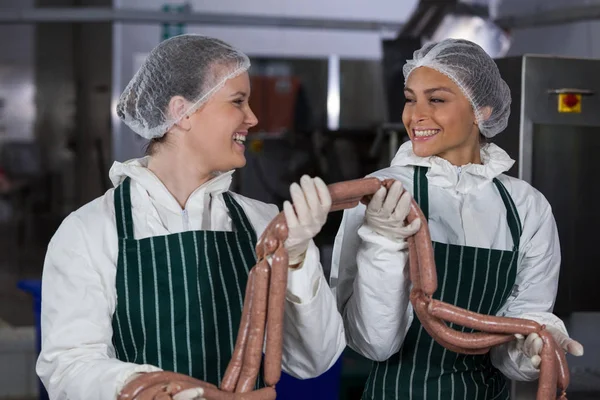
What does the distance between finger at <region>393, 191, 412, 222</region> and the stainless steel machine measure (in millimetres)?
1323

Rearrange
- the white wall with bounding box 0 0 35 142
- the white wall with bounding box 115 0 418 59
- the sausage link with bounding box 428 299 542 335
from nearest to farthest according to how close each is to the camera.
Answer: the sausage link with bounding box 428 299 542 335
the white wall with bounding box 115 0 418 59
the white wall with bounding box 0 0 35 142

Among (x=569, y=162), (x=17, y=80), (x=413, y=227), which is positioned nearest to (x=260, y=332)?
(x=413, y=227)

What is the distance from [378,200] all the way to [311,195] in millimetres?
226

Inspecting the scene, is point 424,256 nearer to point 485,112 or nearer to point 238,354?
point 238,354

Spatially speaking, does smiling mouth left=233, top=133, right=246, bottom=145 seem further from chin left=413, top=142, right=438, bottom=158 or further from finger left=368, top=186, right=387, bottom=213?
chin left=413, top=142, right=438, bottom=158

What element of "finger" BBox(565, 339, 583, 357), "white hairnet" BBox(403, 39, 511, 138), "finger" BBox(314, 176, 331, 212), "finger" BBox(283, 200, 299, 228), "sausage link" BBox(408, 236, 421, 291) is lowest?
"finger" BBox(565, 339, 583, 357)

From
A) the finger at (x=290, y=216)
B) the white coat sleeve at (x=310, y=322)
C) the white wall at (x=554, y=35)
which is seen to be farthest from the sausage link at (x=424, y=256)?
the white wall at (x=554, y=35)

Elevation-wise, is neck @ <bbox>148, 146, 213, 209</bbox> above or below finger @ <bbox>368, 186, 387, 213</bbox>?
above

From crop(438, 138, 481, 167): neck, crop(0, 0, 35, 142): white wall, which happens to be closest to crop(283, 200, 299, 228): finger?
crop(438, 138, 481, 167): neck

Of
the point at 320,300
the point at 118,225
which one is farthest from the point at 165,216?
the point at 320,300

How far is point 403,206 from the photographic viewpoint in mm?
1865

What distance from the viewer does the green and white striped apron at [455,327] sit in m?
2.21

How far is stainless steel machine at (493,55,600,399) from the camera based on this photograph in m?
3.08

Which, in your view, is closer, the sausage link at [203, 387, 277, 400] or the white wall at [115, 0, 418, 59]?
the sausage link at [203, 387, 277, 400]
